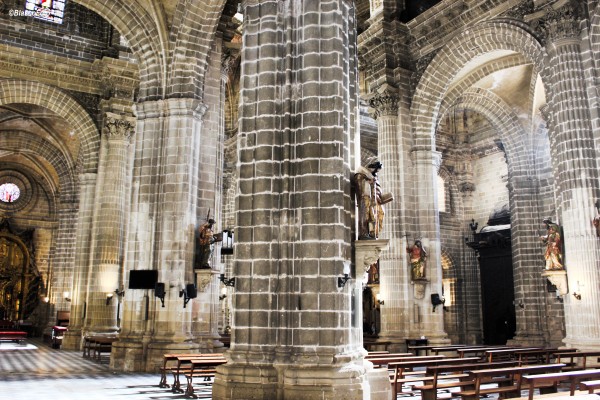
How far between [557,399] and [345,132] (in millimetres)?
4758

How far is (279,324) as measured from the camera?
8672 millimetres

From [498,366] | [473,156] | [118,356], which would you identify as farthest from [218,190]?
[473,156]

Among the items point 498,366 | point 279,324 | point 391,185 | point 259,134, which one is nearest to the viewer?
point 279,324

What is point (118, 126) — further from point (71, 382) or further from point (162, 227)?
point (71, 382)

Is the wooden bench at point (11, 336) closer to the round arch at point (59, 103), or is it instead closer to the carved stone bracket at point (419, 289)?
the round arch at point (59, 103)

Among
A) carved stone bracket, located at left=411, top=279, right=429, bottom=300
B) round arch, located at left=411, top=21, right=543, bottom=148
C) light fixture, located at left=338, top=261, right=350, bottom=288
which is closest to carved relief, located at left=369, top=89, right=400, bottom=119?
round arch, located at left=411, top=21, right=543, bottom=148

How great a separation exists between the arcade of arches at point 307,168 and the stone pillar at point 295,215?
0.03m

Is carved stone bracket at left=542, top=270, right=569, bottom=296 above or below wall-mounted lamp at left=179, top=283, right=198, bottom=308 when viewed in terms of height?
above

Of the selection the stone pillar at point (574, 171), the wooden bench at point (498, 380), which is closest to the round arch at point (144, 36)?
the stone pillar at point (574, 171)

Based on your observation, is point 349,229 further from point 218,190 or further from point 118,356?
point 118,356

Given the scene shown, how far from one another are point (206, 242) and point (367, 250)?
6570mm

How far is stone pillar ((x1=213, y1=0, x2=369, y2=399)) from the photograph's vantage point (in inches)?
330

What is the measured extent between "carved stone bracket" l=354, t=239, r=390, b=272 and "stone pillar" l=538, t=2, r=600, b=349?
6.97 meters

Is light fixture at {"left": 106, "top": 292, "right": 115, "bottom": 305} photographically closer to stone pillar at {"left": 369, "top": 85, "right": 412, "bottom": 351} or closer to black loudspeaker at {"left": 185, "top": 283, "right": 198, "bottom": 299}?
black loudspeaker at {"left": 185, "top": 283, "right": 198, "bottom": 299}
